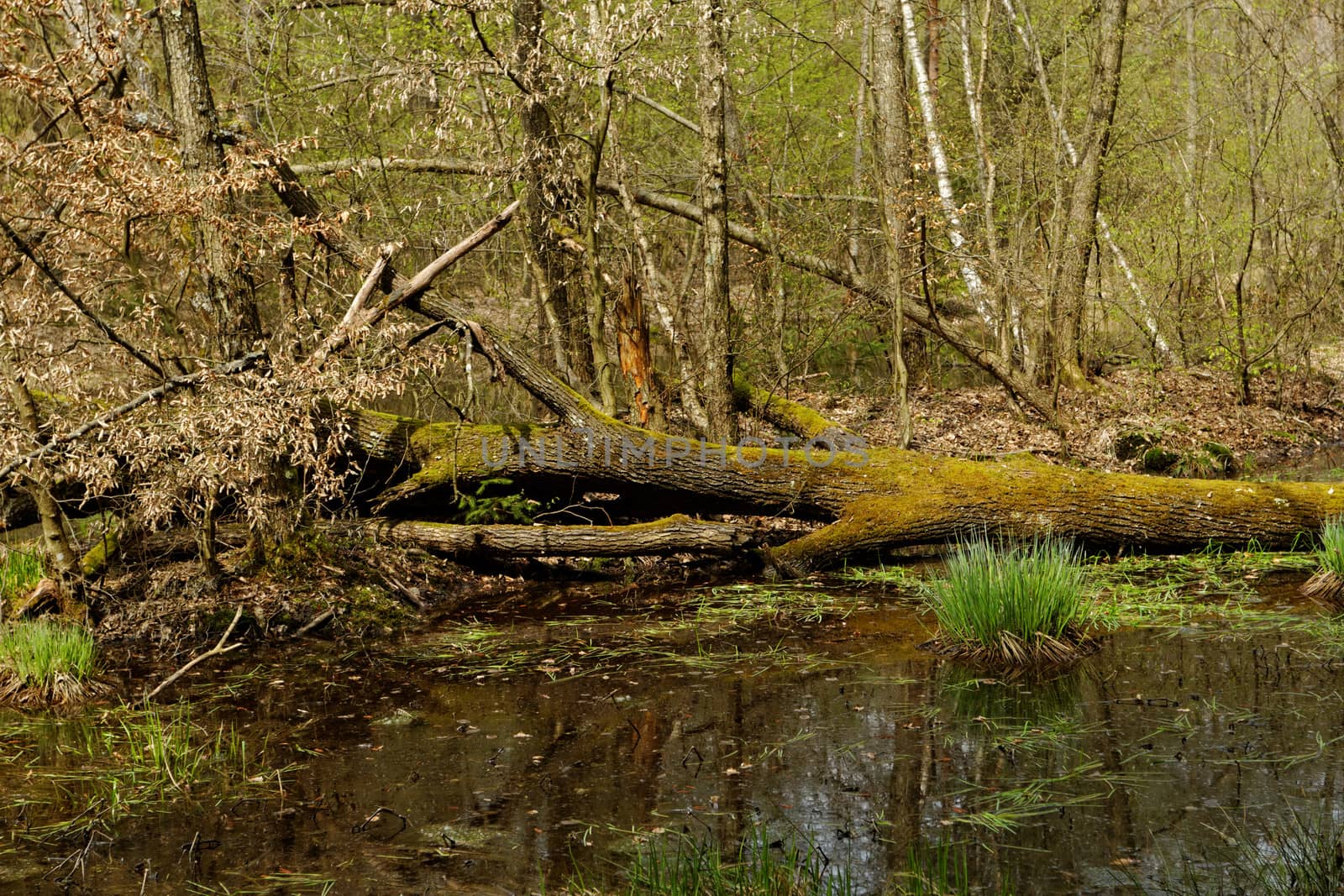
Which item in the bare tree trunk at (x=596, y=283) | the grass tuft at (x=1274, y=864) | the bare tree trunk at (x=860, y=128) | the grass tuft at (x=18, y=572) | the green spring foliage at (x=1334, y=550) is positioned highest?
the bare tree trunk at (x=860, y=128)

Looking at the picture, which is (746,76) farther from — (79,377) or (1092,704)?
(1092,704)

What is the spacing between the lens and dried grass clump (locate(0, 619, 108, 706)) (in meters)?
5.62

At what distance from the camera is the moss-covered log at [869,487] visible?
7.90 m

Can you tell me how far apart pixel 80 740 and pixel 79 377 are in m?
2.38

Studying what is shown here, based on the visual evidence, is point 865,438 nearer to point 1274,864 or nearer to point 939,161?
point 939,161

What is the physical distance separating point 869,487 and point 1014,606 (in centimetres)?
287

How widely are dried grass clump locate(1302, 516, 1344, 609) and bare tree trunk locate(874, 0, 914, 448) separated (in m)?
4.62

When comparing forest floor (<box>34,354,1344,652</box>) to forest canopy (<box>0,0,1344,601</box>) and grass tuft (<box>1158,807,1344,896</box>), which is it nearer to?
forest canopy (<box>0,0,1344,601</box>)

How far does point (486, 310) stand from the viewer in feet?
47.4

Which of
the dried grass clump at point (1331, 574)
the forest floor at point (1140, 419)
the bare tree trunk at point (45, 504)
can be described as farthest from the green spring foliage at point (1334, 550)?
the bare tree trunk at point (45, 504)

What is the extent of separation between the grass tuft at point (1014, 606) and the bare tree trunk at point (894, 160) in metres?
5.24

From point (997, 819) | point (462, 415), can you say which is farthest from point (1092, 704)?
point (462, 415)

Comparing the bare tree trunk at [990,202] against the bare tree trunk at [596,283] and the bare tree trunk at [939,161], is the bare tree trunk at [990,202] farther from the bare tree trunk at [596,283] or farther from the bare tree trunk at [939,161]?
the bare tree trunk at [596,283]

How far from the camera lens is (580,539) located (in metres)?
8.15
